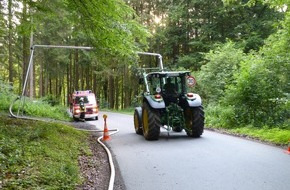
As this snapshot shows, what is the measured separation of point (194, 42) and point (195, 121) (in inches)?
749

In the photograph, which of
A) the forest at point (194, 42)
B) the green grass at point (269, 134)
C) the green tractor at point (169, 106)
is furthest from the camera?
the forest at point (194, 42)

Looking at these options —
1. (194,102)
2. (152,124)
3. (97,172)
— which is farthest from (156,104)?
(97,172)

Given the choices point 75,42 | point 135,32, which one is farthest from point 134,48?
point 75,42

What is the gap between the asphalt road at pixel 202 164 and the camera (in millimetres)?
6922

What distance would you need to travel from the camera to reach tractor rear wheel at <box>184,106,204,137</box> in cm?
1295

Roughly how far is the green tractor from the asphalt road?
0.64 m

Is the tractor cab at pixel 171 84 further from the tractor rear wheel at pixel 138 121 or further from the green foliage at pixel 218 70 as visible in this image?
the green foliage at pixel 218 70

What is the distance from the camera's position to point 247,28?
29.0 m

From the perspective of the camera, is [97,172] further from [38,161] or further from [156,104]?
[156,104]

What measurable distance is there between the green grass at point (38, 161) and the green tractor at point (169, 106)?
9.98 ft

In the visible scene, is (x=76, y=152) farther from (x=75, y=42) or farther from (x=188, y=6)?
(x=75, y=42)

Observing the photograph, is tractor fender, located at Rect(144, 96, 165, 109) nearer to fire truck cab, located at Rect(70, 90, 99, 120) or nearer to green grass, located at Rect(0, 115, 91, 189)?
green grass, located at Rect(0, 115, 91, 189)

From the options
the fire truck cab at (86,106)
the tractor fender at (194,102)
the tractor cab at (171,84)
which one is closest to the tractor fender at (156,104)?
the tractor cab at (171,84)

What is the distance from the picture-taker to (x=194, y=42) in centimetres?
3092
